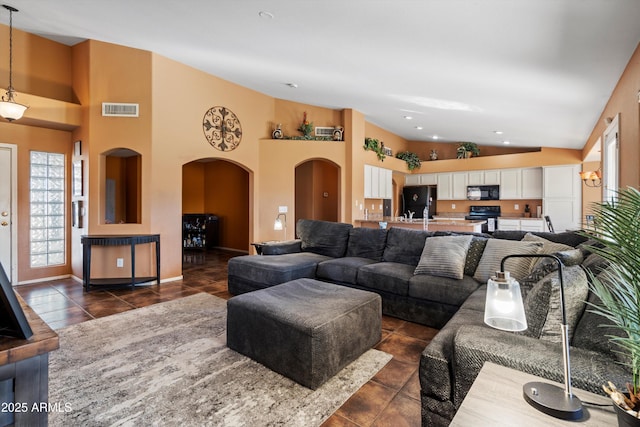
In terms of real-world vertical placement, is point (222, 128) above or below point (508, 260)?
above

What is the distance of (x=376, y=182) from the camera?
7.45 meters

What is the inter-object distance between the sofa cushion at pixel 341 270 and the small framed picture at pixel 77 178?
13.1 feet

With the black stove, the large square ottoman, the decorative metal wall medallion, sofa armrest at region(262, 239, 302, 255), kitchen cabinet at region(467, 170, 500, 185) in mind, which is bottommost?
the large square ottoman

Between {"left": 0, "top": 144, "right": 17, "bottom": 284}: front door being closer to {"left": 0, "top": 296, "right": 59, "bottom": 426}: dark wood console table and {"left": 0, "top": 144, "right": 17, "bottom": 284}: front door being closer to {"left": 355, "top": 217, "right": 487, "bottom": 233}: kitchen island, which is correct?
{"left": 0, "top": 296, "right": 59, "bottom": 426}: dark wood console table

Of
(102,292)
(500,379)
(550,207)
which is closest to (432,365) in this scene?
(500,379)

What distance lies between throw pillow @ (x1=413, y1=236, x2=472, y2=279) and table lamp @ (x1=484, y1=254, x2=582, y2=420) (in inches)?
81.9

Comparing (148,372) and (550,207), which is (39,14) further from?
(550,207)

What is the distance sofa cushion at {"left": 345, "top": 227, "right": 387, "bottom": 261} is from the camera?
413 cm

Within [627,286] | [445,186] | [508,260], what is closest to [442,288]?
[508,260]

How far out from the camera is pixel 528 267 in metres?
2.66

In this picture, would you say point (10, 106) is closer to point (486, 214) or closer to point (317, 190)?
point (317, 190)

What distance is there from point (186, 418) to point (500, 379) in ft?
5.55

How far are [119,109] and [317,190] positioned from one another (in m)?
4.59

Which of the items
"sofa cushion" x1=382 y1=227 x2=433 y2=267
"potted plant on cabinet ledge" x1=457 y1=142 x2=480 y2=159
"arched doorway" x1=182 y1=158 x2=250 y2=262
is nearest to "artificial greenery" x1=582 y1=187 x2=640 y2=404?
"sofa cushion" x1=382 y1=227 x2=433 y2=267
